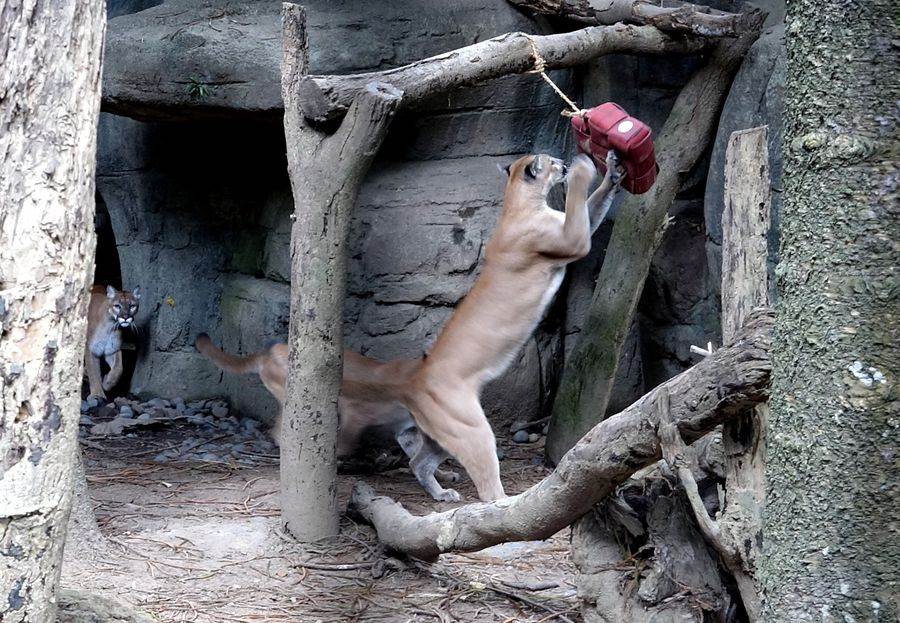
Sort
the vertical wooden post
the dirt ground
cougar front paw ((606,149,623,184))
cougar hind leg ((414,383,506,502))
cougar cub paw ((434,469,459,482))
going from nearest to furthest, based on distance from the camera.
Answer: the vertical wooden post, the dirt ground, cougar front paw ((606,149,623,184)), cougar hind leg ((414,383,506,502)), cougar cub paw ((434,469,459,482))

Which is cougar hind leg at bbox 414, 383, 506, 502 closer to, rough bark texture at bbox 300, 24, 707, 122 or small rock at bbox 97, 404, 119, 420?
rough bark texture at bbox 300, 24, 707, 122

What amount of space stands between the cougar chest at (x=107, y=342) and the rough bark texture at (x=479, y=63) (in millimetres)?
4677

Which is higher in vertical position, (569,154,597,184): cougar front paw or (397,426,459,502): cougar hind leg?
(569,154,597,184): cougar front paw

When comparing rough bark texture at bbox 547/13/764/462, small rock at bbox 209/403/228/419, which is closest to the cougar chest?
small rock at bbox 209/403/228/419

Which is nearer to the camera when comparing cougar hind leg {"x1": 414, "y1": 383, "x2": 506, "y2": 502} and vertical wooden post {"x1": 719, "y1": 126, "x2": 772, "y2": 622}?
vertical wooden post {"x1": 719, "y1": 126, "x2": 772, "y2": 622}

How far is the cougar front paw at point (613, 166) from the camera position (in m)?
5.47

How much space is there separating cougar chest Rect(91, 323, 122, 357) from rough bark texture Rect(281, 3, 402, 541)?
13.8ft

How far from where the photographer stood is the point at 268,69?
6520 millimetres

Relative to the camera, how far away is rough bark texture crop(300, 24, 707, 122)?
495 cm

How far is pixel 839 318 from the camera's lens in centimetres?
188

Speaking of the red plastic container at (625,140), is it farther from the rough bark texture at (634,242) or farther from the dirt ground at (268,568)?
the dirt ground at (268,568)

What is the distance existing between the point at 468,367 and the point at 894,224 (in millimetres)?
4340

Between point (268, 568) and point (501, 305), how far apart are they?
6.88 ft

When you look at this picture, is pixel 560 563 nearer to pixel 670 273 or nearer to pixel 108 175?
pixel 670 273
